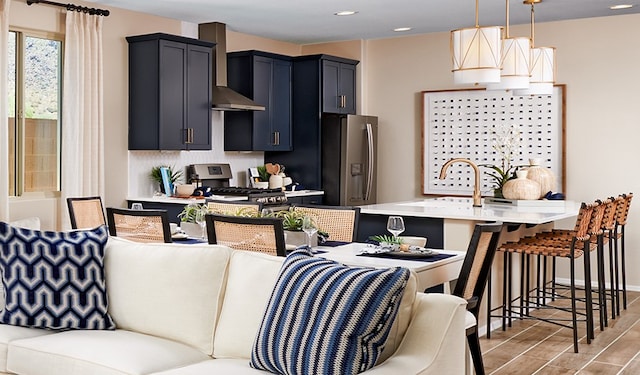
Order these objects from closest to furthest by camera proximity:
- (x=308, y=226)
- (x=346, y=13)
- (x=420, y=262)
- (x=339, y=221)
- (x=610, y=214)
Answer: (x=420, y=262) → (x=308, y=226) → (x=339, y=221) → (x=610, y=214) → (x=346, y=13)

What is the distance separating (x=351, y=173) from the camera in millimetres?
8086

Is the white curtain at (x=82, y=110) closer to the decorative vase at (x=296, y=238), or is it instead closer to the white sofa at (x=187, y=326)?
the decorative vase at (x=296, y=238)

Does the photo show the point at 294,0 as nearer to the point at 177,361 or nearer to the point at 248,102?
the point at 248,102

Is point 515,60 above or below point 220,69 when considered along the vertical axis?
below

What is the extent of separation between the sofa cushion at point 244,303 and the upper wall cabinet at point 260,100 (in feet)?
15.8

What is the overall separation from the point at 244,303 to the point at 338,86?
18.3 ft

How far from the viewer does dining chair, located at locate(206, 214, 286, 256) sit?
373 centimetres

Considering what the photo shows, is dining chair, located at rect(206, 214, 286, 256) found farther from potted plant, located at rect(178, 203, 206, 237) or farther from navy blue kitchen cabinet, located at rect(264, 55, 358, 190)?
navy blue kitchen cabinet, located at rect(264, 55, 358, 190)

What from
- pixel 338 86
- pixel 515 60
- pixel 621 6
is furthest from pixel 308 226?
pixel 338 86

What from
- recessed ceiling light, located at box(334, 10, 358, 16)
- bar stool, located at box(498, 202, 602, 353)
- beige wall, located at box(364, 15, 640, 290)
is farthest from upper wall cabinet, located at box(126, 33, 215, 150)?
bar stool, located at box(498, 202, 602, 353)

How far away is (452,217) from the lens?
5258 mm

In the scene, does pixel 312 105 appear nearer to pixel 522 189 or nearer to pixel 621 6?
pixel 522 189

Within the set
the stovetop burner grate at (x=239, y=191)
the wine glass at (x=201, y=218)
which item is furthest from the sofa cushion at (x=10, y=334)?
the stovetop burner grate at (x=239, y=191)

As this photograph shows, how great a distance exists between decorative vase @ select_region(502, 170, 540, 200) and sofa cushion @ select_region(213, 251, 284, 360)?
11.4 feet
